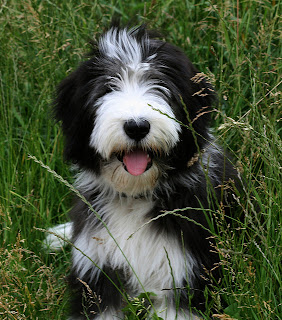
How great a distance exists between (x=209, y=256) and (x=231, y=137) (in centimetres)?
105

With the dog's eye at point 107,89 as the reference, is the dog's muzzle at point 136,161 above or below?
below

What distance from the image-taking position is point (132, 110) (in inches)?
106

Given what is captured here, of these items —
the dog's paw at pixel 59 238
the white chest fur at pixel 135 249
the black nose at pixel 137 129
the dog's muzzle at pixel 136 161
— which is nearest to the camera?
the black nose at pixel 137 129

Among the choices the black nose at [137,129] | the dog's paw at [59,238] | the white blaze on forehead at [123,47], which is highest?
the white blaze on forehead at [123,47]

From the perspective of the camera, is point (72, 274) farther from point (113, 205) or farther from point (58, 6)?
point (58, 6)

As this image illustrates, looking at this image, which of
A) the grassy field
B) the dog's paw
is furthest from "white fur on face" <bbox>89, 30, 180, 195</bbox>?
the dog's paw

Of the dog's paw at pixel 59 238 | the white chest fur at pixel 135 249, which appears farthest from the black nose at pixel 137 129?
the dog's paw at pixel 59 238

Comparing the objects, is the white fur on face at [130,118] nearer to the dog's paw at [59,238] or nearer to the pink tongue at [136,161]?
the pink tongue at [136,161]

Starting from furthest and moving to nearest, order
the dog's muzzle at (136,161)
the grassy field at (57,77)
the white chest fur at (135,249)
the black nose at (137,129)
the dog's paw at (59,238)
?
the dog's paw at (59,238) < the grassy field at (57,77) < the white chest fur at (135,249) < the dog's muzzle at (136,161) < the black nose at (137,129)

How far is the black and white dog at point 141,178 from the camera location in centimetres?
288

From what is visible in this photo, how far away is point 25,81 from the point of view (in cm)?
454

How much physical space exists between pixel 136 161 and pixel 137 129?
230 mm

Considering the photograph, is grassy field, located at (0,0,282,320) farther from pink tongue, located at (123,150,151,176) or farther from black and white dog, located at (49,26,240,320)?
pink tongue, located at (123,150,151,176)

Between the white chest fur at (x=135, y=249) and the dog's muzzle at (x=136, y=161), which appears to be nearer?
the dog's muzzle at (x=136, y=161)
